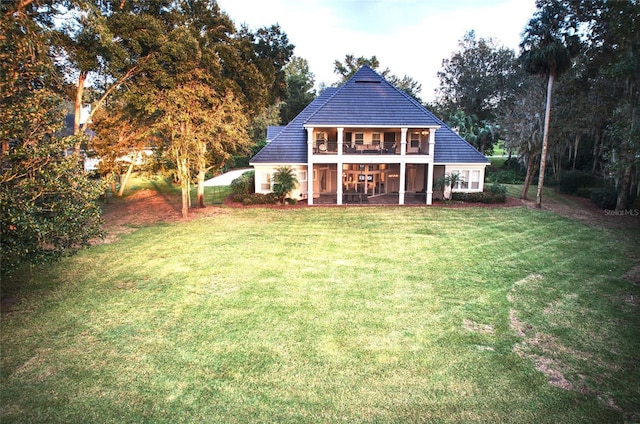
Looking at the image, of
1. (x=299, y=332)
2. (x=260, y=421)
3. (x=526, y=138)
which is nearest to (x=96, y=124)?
(x=299, y=332)

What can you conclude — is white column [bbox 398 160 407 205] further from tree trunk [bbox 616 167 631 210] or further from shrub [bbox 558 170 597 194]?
shrub [bbox 558 170 597 194]

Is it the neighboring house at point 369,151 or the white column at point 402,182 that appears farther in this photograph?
the white column at point 402,182

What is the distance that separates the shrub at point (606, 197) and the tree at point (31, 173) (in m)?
27.5

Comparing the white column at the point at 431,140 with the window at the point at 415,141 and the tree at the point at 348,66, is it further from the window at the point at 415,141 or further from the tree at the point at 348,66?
the tree at the point at 348,66

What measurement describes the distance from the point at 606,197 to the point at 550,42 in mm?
10556

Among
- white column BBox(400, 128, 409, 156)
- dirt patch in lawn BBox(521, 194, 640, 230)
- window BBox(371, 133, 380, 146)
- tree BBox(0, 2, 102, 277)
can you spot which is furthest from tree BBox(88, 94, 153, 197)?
dirt patch in lawn BBox(521, 194, 640, 230)

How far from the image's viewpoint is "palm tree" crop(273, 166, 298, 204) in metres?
22.9

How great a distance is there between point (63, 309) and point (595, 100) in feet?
93.3

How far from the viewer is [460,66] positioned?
4591 cm

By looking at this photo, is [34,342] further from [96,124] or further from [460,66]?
[460,66]

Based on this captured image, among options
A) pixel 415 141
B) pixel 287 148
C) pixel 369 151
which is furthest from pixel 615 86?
pixel 287 148

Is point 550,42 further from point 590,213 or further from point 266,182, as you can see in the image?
point 266,182

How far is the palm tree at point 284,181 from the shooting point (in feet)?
75.2

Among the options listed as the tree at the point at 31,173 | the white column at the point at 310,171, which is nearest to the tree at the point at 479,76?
the white column at the point at 310,171
